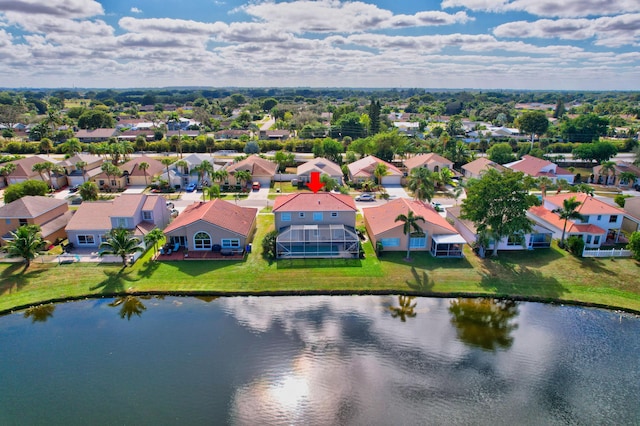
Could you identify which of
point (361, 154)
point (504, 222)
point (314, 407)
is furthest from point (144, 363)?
point (361, 154)

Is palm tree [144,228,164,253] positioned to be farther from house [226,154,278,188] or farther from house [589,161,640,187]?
house [589,161,640,187]

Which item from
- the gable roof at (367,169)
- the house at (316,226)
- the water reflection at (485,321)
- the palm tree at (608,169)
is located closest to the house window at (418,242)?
the house at (316,226)

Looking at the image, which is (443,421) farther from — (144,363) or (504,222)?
(504,222)

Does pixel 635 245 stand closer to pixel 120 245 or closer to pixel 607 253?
pixel 607 253

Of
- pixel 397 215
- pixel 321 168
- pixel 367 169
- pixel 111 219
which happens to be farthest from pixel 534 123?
pixel 111 219

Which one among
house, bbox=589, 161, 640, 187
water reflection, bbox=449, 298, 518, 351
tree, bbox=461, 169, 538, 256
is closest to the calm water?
water reflection, bbox=449, 298, 518, 351

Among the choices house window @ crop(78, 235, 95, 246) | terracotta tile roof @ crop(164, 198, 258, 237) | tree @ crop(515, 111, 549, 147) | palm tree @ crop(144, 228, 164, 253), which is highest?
tree @ crop(515, 111, 549, 147)

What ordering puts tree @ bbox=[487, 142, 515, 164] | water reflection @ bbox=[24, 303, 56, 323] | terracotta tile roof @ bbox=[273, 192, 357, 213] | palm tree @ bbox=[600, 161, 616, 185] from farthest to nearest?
tree @ bbox=[487, 142, 515, 164]
palm tree @ bbox=[600, 161, 616, 185]
terracotta tile roof @ bbox=[273, 192, 357, 213]
water reflection @ bbox=[24, 303, 56, 323]
